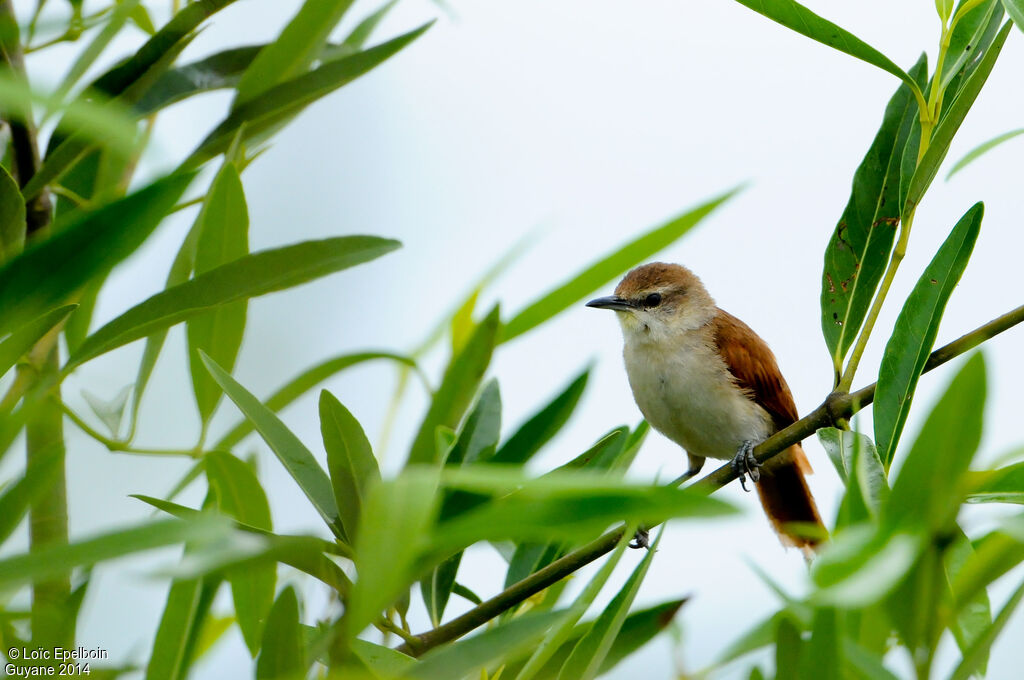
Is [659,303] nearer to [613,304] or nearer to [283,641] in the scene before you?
[613,304]

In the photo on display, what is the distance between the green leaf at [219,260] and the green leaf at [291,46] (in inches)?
11.1

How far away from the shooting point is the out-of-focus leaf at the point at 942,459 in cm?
72

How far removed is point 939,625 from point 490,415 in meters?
1.02

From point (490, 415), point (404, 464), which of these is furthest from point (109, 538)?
point (490, 415)

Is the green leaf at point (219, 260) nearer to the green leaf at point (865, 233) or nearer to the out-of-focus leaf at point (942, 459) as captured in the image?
the green leaf at point (865, 233)

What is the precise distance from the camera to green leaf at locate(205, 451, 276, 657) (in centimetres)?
149

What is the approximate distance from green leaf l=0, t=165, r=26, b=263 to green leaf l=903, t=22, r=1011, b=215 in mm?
1174

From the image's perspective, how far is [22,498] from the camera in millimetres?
999

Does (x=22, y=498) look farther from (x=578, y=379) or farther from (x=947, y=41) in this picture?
(x=947, y=41)

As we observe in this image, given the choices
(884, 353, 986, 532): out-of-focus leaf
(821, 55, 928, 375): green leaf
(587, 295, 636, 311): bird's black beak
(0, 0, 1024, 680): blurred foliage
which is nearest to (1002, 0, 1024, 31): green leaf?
(0, 0, 1024, 680): blurred foliage

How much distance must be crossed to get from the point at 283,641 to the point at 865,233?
115cm

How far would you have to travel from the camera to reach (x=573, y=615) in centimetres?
101

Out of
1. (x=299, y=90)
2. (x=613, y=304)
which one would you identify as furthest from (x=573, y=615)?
(x=613, y=304)

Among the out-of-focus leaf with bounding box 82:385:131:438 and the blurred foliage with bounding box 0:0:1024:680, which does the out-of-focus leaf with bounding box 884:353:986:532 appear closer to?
the blurred foliage with bounding box 0:0:1024:680
